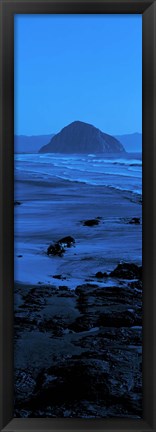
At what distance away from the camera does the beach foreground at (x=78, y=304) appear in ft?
5.97

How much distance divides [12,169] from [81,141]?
0.35m

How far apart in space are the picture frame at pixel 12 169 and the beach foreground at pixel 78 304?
0.12m

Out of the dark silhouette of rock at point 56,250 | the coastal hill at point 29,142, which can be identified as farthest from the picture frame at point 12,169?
Answer: the dark silhouette of rock at point 56,250

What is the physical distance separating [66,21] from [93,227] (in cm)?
73

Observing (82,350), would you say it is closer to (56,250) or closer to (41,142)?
(56,250)

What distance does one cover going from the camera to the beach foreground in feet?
5.97

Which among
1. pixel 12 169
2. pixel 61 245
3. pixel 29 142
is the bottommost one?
pixel 61 245

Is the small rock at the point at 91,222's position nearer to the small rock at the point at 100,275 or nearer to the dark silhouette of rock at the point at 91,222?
the dark silhouette of rock at the point at 91,222

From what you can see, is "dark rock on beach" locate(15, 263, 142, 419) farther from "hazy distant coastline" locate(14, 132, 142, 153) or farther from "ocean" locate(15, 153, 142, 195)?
"hazy distant coastline" locate(14, 132, 142, 153)

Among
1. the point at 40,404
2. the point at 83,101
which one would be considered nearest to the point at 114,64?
the point at 83,101

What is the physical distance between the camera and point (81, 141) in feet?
6.30

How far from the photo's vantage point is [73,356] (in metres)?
1.84

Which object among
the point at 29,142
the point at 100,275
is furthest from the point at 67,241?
the point at 29,142

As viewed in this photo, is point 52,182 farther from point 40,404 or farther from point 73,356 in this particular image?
point 40,404
